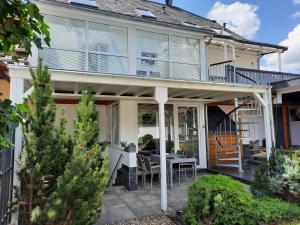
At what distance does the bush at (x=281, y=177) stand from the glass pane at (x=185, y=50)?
490 centimetres

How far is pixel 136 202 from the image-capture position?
5.79 metres

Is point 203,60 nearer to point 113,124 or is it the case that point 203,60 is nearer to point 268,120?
point 268,120

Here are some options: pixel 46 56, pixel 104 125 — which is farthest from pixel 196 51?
pixel 46 56

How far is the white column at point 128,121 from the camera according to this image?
8484 millimetres

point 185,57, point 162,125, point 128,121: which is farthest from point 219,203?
point 185,57

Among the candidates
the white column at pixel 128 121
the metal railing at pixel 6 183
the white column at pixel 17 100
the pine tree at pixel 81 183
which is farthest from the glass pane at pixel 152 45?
the metal railing at pixel 6 183

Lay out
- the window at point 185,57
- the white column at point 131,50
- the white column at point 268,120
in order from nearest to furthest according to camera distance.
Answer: the white column at point 268,120
the white column at point 131,50
the window at point 185,57

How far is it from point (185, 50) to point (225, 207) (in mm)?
6616

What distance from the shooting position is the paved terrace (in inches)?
197

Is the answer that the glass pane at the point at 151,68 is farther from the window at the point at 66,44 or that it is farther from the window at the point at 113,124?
the window at the point at 66,44

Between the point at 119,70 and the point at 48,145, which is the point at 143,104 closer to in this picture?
the point at 119,70

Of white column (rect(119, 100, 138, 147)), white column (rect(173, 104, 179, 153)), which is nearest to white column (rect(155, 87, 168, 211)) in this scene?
white column (rect(119, 100, 138, 147))

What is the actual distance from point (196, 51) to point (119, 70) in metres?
3.35

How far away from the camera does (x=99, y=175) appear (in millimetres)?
3861
